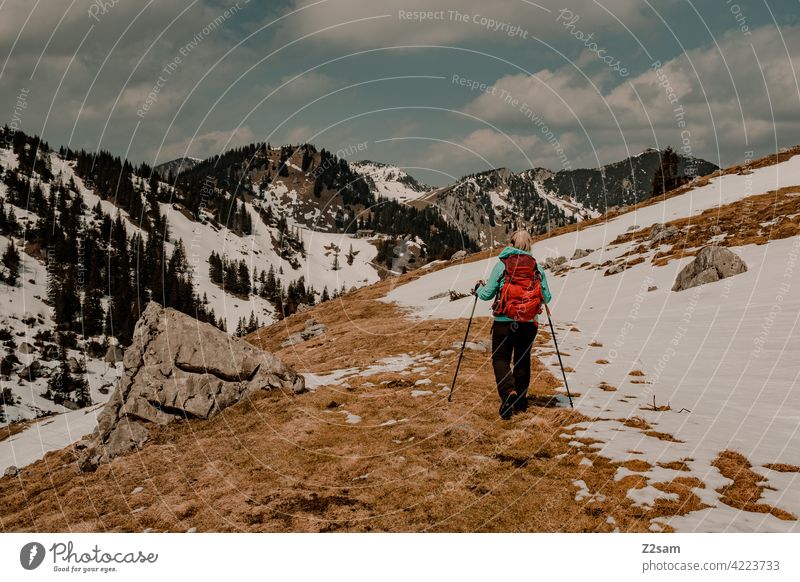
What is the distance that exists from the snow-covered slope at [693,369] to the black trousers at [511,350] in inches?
70.6

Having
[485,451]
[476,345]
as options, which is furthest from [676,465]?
[476,345]

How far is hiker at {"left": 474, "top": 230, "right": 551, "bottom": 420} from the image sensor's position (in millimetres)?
10469

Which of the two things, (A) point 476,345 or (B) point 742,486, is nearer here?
(B) point 742,486

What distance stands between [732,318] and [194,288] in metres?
189

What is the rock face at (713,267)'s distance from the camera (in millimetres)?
25594

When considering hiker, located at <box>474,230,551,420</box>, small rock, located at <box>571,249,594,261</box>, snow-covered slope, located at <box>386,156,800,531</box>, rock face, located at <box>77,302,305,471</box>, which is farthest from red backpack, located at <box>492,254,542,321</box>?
small rock, located at <box>571,249,594,261</box>

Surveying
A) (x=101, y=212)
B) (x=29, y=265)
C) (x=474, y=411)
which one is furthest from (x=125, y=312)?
(x=474, y=411)

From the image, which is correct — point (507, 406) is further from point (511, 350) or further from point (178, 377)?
point (178, 377)

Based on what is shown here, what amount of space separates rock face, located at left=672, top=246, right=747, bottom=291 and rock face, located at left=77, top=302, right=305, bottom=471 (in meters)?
23.4

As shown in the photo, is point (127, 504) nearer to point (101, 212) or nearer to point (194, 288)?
point (194, 288)

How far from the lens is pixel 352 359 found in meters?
19.9

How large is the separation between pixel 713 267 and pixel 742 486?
2307 cm

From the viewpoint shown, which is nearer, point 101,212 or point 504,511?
point 504,511

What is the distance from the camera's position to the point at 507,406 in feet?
36.0
